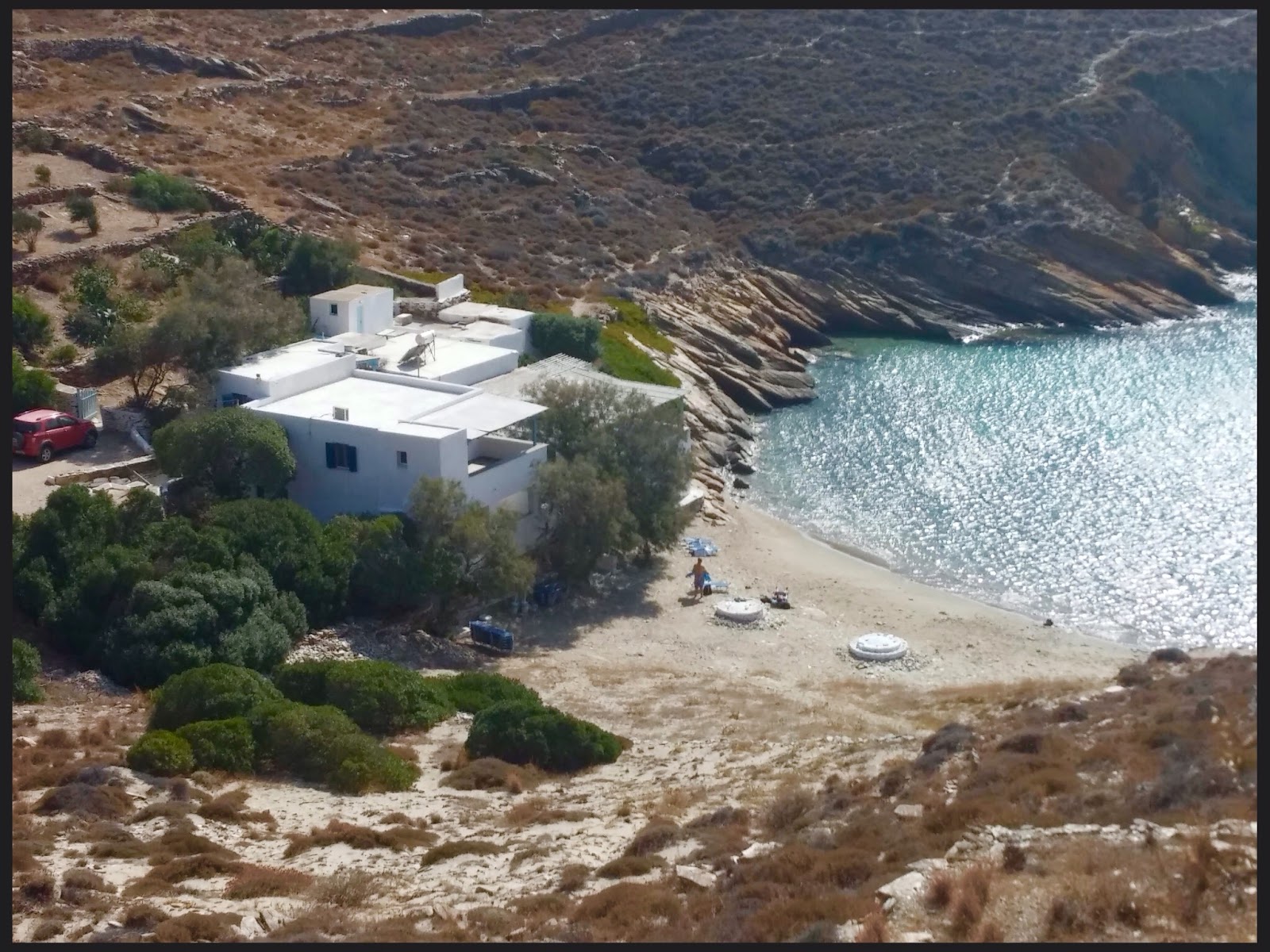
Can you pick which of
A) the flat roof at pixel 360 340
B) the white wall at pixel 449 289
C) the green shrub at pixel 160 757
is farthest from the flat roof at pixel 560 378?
the green shrub at pixel 160 757

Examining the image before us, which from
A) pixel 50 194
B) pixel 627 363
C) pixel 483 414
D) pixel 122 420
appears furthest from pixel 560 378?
pixel 50 194

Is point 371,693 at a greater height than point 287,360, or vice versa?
point 287,360

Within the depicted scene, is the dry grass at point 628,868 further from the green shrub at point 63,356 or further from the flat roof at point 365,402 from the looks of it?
the green shrub at point 63,356

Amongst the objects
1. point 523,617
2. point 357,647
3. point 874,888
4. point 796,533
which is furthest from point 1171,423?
point 874,888

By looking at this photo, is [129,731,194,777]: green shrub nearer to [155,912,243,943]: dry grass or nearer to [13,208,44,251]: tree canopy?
[155,912,243,943]: dry grass

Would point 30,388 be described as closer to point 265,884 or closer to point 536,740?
point 536,740

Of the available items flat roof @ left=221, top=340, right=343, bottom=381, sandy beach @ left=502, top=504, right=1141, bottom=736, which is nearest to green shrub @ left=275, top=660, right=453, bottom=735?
sandy beach @ left=502, top=504, right=1141, bottom=736
